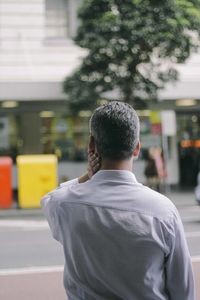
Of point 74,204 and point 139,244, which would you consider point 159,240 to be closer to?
point 139,244

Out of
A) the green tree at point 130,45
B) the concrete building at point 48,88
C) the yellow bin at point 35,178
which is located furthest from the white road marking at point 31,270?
the concrete building at point 48,88

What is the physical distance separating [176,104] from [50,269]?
13584 millimetres

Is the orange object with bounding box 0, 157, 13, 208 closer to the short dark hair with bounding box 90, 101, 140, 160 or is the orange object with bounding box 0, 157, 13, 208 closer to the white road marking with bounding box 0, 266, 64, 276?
the white road marking with bounding box 0, 266, 64, 276

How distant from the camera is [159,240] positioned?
2.07 meters

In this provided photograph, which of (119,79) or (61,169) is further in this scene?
(61,169)

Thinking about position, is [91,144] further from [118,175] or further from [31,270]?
[31,270]

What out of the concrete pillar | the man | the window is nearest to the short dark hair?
the man

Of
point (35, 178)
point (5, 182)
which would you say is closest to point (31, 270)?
point (35, 178)

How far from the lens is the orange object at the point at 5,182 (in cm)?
1648

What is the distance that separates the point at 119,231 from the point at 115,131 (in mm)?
361

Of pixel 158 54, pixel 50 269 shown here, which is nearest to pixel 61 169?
pixel 158 54

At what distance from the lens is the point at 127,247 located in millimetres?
2088

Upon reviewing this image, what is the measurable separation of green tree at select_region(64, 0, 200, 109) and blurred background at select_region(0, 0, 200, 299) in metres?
0.03

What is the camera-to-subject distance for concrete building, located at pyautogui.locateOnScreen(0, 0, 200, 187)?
1984 cm
